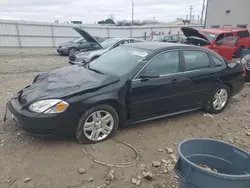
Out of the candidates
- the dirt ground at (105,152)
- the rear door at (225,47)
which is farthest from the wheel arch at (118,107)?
the rear door at (225,47)

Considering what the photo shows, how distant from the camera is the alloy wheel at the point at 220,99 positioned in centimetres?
501

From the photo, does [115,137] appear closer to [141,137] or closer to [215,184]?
[141,137]

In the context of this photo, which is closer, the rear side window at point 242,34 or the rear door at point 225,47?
the rear door at point 225,47

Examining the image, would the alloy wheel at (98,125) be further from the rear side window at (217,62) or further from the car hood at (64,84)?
the rear side window at (217,62)

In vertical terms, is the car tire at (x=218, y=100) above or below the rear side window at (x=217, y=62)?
below

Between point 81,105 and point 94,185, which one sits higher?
point 81,105

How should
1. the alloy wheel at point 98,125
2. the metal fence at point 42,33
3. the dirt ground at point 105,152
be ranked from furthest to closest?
the metal fence at point 42,33, the alloy wheel at point 98,125, the dirt ground at point 105,152

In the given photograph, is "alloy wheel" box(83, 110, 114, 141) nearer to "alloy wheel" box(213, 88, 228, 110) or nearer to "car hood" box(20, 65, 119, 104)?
"car hood" box(20, 65, 119, 104)

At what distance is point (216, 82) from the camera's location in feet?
15.9

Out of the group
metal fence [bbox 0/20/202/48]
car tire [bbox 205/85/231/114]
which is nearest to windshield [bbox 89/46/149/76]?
car tire [bbox 205/85/231/114]

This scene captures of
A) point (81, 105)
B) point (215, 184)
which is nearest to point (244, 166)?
point (215, 184)

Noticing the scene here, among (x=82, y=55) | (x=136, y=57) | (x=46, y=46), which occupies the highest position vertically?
(x=136, y=57)

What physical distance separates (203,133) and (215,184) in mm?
2399

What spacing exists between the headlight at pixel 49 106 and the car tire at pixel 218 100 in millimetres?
3037
